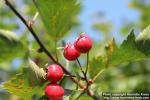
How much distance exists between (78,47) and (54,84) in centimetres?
28

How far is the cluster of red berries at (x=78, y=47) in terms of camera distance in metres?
2.69

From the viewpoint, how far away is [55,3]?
9.81 feet

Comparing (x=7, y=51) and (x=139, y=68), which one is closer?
(x=7, y=51)

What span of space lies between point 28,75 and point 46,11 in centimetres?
65

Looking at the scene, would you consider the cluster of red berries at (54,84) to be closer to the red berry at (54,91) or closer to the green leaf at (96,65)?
the red berry at (54,91)

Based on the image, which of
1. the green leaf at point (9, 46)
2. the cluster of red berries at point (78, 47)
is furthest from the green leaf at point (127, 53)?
the green leaf at point (9, 46)

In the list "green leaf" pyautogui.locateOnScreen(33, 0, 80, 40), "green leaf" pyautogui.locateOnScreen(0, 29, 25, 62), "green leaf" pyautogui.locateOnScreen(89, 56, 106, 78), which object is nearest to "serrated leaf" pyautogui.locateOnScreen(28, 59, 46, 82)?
"green leaf" pyautogui.locateOnScreen(89, 56, 106, 78)

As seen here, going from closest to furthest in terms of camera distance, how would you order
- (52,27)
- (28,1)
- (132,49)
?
1. (132,49)
2. (52,27)
3. (28,1)

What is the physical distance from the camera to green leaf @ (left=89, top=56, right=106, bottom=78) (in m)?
2.93

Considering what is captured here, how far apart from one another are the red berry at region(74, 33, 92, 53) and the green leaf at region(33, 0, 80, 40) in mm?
382

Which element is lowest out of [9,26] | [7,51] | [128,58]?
[128,58]


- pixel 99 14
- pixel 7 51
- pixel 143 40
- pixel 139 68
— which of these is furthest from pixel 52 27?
pixel 99 14

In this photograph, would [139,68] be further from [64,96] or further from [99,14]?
[64,96]

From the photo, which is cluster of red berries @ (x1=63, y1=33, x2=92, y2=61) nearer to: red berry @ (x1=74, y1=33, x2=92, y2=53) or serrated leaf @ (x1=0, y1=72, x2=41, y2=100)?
red berry @ (x1=74, y1=33, x2=92, y2=53)
